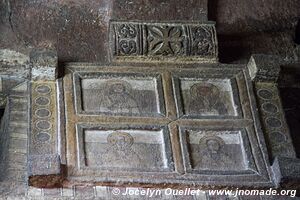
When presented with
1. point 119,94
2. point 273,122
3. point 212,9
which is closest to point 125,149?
point 119,94

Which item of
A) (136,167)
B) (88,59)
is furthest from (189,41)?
(136,167)

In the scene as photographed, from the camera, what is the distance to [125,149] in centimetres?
335

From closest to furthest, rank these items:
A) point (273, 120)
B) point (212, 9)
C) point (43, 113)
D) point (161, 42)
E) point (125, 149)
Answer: point (125, 149)
point (43, 113)
point (273, 120)
point (161, 42)
point (212, 9)

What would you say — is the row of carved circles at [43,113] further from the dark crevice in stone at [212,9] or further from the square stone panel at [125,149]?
the dark crevice in stone at [212,9]

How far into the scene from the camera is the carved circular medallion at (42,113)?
3.45 metres

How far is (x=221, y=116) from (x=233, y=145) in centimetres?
16

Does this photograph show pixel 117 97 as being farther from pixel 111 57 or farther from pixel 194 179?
pixel 194 179

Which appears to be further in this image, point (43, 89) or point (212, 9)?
point (212, 9)

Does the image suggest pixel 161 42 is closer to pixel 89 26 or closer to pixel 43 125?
pixel 89 26

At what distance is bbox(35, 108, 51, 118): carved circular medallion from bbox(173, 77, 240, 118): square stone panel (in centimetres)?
59

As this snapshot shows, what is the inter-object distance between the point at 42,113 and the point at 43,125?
0.23 feet

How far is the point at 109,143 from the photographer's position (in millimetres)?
3367

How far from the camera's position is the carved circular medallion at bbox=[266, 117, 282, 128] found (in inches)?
139

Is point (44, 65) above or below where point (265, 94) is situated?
above
